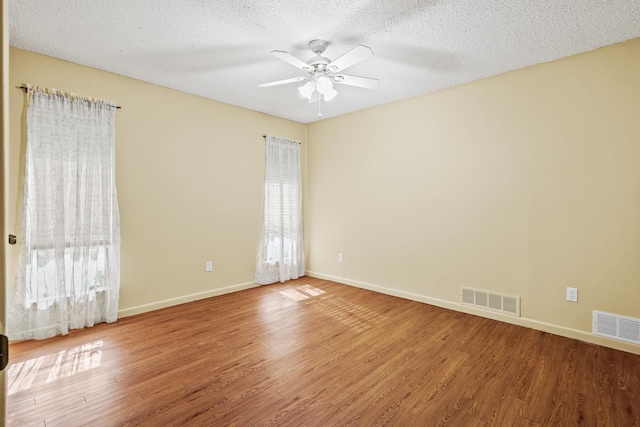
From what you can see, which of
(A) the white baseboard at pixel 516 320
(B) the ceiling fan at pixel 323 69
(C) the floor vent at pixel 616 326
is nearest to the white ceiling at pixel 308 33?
(B) the ceiling fan at pixel 323 69

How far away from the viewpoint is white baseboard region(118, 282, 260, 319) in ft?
10.9

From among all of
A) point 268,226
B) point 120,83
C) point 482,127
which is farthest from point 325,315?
point 120,83

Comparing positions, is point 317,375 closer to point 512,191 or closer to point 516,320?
point 516,320

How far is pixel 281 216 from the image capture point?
15.5 feet

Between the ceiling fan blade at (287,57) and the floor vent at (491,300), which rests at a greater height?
the ceiling fan blade at (287,57)

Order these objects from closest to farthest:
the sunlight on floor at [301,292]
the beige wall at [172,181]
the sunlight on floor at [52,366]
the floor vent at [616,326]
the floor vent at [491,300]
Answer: the sunlight on floor at [52,366] < the floor vent at [616,326] < the beige wall at [172,181] < the floor vent at [491,300] < the sunlight on floor at [301,292]

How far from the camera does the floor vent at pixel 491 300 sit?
313cm

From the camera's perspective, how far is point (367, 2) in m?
2.08

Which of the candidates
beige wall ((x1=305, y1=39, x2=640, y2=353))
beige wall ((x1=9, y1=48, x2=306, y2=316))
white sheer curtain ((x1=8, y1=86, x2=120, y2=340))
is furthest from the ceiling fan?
white sheer curtain ((x1=8, y1=86, x2=120, y2=340))

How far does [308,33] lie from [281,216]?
9.09 feet

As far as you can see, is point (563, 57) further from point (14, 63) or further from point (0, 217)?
point (14, 63)

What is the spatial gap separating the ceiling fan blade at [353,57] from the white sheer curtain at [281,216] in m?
2.33

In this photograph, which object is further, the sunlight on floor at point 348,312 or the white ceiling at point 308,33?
the sunlight on floor at point 348,312

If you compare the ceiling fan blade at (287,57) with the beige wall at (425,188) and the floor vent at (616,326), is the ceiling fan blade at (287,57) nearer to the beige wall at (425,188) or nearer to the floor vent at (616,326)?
the beige wall at (425,188)
